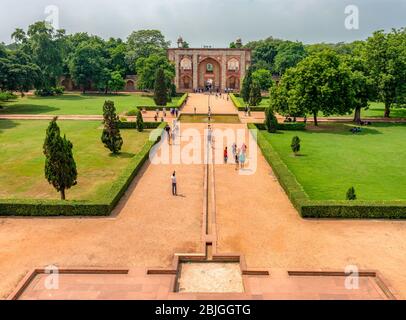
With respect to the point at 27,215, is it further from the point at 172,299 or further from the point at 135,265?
the point at 172,299

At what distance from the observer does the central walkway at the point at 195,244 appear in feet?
36.9

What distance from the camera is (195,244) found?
13.8 metres

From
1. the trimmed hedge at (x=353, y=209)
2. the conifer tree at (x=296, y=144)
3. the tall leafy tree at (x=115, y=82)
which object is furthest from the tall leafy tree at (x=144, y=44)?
the trimmed hedge at (x=353, y=209)

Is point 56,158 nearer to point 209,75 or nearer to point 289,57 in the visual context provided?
point 209,75

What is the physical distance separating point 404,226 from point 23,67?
154ft

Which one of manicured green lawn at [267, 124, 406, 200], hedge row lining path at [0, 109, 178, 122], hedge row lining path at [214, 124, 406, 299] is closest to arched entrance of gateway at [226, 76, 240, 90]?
hedge row lining path at [0, 109, 178, 122]

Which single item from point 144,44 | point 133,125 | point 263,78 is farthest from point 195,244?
point 144,44

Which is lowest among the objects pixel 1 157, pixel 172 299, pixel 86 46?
pixel 172 299

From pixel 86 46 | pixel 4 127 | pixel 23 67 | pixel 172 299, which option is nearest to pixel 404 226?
→ pixel 172 299

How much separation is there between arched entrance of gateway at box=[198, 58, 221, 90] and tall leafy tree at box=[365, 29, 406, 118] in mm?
41980

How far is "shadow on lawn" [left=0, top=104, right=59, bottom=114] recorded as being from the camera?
154 feet

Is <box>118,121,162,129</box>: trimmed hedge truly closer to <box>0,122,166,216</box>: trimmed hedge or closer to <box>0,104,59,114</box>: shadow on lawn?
<box>0,104,59,114</box>: shadow on lawn
